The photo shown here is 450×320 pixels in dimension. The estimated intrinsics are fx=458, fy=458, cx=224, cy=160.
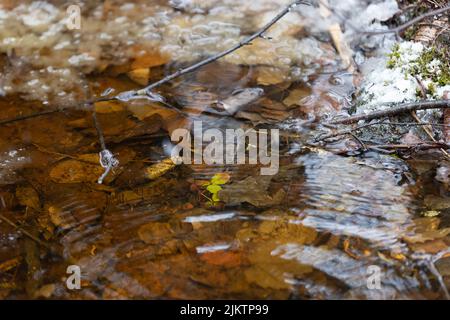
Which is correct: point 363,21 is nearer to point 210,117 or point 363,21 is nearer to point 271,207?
point 210,117

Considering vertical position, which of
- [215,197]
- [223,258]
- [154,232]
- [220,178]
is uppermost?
[220,178]

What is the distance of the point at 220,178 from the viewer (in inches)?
117

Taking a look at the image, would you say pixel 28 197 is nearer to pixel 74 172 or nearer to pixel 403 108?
pixel 74 172

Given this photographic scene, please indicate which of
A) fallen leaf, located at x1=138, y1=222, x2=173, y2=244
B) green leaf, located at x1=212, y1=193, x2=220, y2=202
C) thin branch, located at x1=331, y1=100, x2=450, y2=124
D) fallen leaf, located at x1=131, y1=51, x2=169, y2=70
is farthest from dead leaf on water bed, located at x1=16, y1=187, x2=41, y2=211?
thin branch, located at x1=331, y1=100, x2=450, y2=124

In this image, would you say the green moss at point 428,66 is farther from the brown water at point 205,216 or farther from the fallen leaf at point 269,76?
the fallen leaf at point 269,76

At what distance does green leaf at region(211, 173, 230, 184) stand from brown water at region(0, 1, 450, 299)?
4cm

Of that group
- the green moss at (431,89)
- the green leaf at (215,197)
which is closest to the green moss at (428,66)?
→ the green moss at (431,89)

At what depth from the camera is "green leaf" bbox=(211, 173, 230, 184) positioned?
293 cm

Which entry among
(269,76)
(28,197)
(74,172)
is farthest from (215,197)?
(269,76)

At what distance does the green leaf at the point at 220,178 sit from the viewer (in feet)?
9.62

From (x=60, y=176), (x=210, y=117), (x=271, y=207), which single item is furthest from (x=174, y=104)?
(x=271, y=207)

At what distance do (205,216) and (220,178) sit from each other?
38cm

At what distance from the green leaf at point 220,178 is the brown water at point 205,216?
0.04m

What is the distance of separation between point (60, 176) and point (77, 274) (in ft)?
2.83
